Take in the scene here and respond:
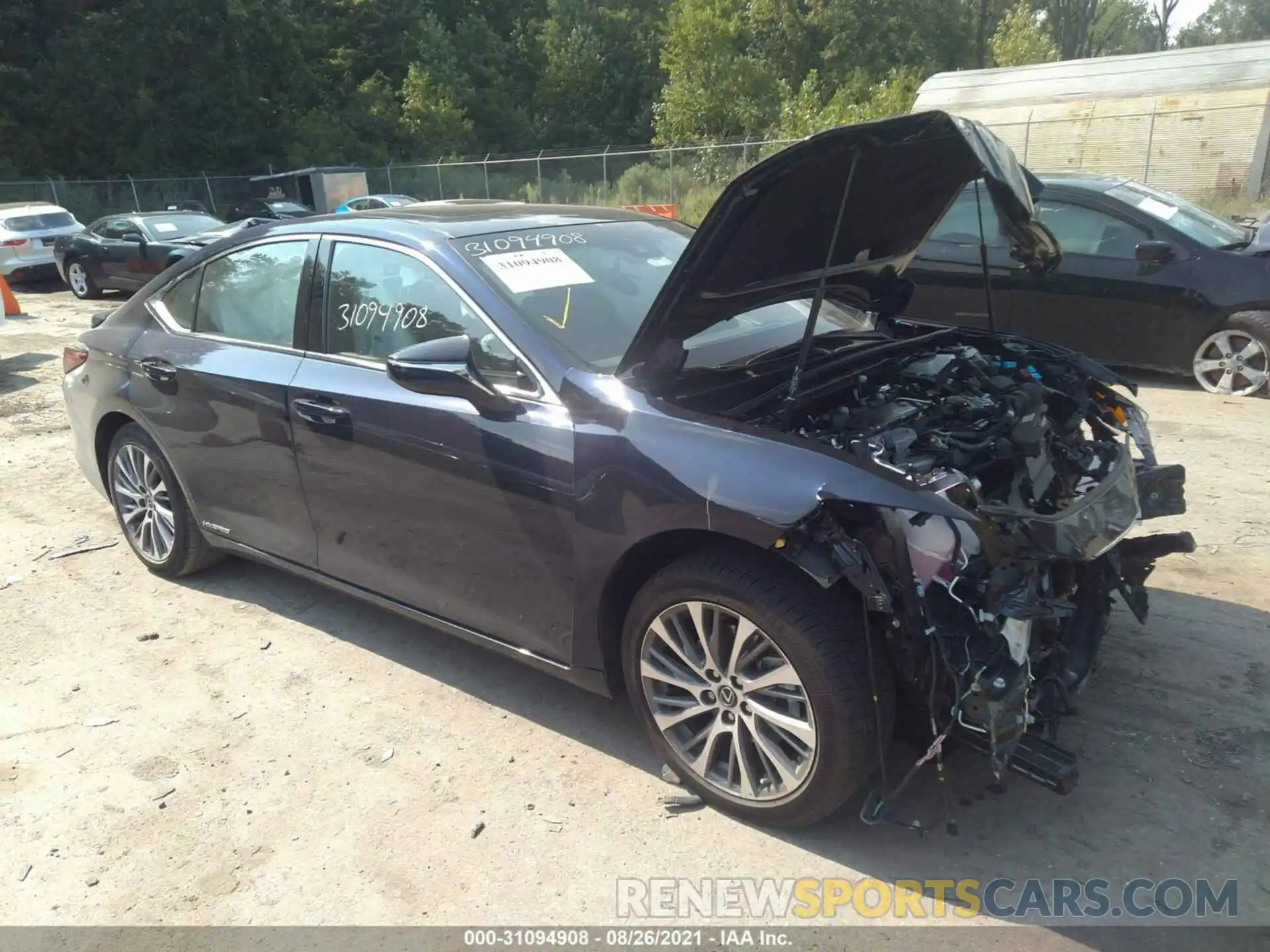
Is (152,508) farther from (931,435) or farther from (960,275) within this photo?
(960,275)

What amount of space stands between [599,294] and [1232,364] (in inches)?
223

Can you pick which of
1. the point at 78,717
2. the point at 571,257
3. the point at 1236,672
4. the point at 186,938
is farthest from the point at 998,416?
the point at 78,717

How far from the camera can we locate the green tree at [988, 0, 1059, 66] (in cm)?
4006

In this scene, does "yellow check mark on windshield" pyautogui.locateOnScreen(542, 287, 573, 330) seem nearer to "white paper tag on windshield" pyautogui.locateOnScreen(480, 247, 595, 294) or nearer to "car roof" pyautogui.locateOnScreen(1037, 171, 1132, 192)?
"white paper tag on windshield" pyautogui.locateOnScreen(480, 247, 595, 294)

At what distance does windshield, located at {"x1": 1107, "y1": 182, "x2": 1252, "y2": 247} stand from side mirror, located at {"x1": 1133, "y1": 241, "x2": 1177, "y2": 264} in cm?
23

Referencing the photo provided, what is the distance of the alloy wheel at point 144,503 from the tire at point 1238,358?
6.98 m

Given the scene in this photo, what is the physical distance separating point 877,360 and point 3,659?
3876 millimetres

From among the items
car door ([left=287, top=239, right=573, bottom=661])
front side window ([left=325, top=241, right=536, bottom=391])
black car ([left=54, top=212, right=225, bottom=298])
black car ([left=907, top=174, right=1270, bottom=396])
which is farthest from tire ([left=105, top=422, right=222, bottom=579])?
black car ([left=54, top=212, right=225, bottom=298])

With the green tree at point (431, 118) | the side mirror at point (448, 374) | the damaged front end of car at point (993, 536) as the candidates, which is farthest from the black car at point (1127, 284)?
the green tree at point (431, 118)

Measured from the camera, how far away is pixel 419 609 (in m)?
3.59

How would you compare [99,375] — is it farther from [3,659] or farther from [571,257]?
[571,257]

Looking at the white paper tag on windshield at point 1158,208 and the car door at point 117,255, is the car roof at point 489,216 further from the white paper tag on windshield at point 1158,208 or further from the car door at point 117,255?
the car door at point 117,255

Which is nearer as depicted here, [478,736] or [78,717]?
[478,736]

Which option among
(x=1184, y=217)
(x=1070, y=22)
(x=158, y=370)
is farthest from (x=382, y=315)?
(x=1070, y=22)
